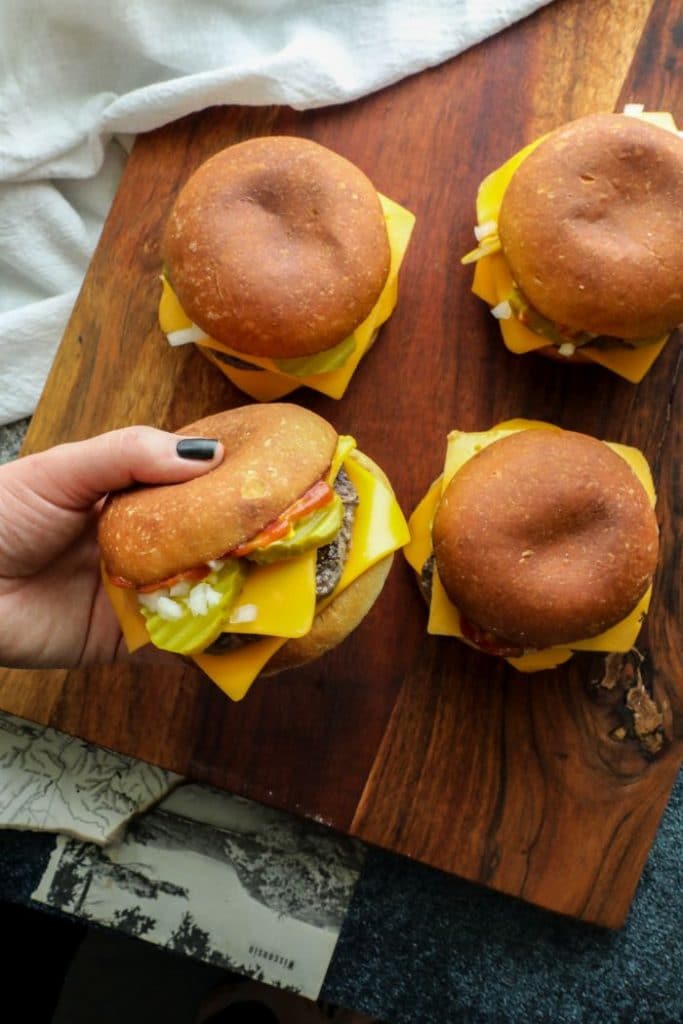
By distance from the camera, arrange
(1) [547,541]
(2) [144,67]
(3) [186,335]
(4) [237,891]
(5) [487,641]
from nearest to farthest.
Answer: (1) [547,541], (5) [487,641], (3) [186,335], (2) [144,67], (4) [237,891]

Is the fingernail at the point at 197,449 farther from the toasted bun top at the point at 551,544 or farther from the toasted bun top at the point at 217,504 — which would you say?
the toasted bun top at the point at 551,544

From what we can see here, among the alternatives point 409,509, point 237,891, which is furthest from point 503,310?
point 237,891

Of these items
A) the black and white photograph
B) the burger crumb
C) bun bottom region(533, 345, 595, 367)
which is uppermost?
bun bottom region(533, 345, 595, 367)

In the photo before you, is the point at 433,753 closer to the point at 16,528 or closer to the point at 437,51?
the point at 16,528

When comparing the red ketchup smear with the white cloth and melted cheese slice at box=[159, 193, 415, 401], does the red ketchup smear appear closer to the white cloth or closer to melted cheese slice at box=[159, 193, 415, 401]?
melted cheese slice at box=[159, 193, 415, 401]

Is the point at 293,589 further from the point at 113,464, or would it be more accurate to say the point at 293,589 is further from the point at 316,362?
the point at 316,362

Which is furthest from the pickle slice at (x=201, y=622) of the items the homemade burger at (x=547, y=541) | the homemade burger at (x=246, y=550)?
the homemade burger at (x=547, y=541)

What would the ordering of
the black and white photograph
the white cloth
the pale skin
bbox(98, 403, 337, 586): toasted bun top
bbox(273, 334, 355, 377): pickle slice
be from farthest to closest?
the black and white photograph → the white cloth → bbox(273, 334, 355, 377): pickle slice → the pale skin → bbox(98, 403, 337, 586): toasted bun top

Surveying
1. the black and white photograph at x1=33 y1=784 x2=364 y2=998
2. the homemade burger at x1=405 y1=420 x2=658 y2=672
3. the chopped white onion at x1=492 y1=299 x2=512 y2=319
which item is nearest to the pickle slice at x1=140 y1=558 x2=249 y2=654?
the homemade burger at x1=405 y1=420 x2=658 y2=672
